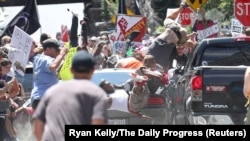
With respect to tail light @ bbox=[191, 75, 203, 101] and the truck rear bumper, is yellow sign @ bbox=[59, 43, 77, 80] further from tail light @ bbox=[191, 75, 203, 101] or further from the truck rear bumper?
the truck rear bumper

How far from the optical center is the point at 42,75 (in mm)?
15773

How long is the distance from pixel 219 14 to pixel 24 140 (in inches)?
866

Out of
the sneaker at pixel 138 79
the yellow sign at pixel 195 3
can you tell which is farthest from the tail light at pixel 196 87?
the yellow sign at pixel 195 3

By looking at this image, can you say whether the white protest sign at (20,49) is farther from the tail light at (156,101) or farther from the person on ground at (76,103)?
the person on ground at (76,103)

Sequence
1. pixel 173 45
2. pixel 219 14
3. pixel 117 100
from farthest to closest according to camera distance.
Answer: pixel 219 14, pixel 173 45, pixel 117 100

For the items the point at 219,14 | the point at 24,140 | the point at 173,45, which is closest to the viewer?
the point at 24,140

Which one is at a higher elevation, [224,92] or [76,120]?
[76,120]

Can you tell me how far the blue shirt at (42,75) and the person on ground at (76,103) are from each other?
5857 millimetres

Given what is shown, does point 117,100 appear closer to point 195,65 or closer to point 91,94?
point 195,65

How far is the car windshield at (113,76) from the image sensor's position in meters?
17.3

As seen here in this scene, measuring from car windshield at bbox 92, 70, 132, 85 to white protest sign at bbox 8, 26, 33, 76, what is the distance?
8.02ft

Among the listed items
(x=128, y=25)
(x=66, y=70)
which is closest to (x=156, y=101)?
(x=66, y=70)

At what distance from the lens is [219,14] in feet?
129

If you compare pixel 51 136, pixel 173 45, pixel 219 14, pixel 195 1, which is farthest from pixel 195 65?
pixel 219 14
